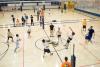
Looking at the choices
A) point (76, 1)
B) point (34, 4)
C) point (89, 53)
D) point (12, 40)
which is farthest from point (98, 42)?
point (34, 4)

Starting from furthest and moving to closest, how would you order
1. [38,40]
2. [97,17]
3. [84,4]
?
[84,4]
[97,17]
[38,40]

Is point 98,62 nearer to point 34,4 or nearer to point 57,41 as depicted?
point 57,41

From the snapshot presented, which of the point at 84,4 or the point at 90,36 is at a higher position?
the point at 84,4

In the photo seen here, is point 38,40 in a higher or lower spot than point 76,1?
lower

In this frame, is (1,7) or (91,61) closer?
(91,61)

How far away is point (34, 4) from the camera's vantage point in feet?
154

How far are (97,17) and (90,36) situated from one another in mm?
15318

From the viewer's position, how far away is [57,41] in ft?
58.8

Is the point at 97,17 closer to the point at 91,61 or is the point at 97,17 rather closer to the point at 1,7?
the point at 91,61

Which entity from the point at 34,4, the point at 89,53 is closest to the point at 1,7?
the point at 34,4

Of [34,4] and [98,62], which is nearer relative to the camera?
[98,62]

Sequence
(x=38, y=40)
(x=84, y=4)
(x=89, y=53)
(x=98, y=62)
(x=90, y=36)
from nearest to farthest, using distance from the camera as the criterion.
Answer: (x=98, y=62), (x=89, y=53), (x=90, y=36), (x=38, y=40), (x=84, y=4)

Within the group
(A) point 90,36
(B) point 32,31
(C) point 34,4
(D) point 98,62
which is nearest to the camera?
(D) point 98,62

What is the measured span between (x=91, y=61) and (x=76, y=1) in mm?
30921
